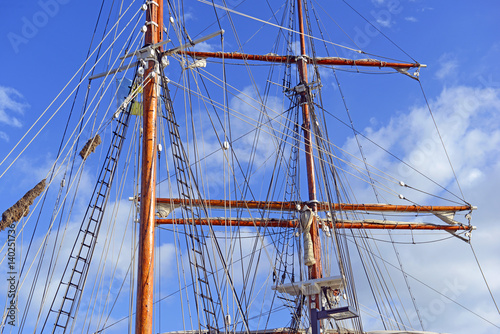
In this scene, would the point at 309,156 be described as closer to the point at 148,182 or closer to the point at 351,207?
the point at 351,207

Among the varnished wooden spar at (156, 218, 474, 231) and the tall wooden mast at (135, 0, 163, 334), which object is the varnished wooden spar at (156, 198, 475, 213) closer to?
the varnished wooden spar at (156, 218, 474, 231)

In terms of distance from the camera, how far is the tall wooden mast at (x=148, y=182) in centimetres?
1120

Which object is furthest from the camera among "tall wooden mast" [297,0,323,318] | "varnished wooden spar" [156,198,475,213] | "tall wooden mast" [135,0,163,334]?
"varnished wooden spar" [156,198,475,213]

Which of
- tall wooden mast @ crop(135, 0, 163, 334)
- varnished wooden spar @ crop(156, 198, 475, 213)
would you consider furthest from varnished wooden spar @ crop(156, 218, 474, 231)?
tall wooden mast @ crop(135, 0, 163, 334)

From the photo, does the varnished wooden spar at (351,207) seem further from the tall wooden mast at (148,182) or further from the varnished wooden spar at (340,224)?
the tall wooden mast at (148,182)

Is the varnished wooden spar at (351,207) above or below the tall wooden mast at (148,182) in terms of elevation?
above

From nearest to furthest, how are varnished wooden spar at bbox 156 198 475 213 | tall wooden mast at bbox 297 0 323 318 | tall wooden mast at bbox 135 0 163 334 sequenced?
tall wooden mast at bbox 135 0 163 334 < tall wooden mast at bbox 297 0 323 318 < varnished wooden spar at bbox 156 198 475 213

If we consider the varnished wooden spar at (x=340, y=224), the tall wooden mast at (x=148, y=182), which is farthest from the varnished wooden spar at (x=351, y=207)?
the tall wooden mast at (x=148, y=182)

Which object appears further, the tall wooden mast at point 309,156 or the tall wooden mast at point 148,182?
the tall wooden mast at point 309,156

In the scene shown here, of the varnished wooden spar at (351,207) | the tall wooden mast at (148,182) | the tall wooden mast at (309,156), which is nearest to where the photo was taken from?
the tall wooden mast at (148,182)

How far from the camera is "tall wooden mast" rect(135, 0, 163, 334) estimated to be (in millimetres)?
11203

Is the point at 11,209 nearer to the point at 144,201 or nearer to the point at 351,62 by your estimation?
the point at 144,201

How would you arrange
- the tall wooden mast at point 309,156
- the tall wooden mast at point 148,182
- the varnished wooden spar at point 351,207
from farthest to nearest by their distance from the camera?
the varnished wooden spar at point 351,207 < the tall wooden mast at point 309,156 < the tall wooden mast at point 148,182

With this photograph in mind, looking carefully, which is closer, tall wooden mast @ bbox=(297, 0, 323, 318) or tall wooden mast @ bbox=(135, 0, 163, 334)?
tall wooden mast @ bbox=(135, 0, 163, 334)
